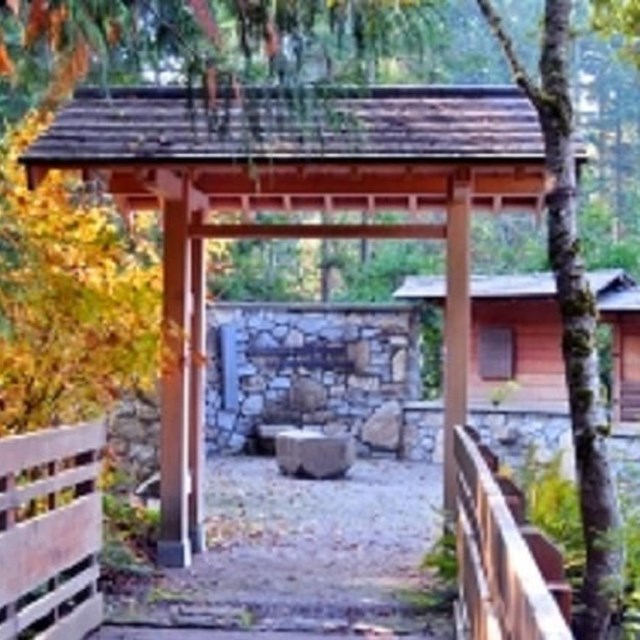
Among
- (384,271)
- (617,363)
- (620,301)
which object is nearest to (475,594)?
(620,301)

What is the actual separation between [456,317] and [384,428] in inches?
348

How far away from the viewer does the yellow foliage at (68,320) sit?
7.14 metres

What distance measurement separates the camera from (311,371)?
17344 millimetres

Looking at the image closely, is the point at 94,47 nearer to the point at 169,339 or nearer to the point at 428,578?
the point at 169,339

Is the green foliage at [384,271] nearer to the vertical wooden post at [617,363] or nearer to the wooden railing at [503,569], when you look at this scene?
the vertical wooden post at [617,363]

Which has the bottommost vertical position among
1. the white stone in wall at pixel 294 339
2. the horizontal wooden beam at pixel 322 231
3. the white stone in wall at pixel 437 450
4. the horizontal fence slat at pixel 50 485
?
the white stone in wall at pixel 437 450

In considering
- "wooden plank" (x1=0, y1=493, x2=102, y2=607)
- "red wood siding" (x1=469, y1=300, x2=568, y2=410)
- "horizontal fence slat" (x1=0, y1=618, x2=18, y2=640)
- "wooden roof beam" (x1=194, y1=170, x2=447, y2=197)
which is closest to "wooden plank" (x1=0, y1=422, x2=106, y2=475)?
"wooden plank" (x1=0, y1=493, x2=102, y2=607)

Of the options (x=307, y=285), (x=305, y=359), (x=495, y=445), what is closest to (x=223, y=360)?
(x=305, y=359)

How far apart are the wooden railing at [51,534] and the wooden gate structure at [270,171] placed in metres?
1.86

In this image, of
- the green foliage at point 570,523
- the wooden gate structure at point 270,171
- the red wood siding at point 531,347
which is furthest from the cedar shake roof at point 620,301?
the green foliage at point 570,523

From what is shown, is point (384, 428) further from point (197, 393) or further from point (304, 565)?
point (304, 565)

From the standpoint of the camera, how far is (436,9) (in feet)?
20.1

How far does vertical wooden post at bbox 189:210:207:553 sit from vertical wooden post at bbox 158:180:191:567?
41cm

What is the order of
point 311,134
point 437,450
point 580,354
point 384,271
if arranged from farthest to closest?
point 384,271 < point 437,450 < point 311,134 < point 580,354
